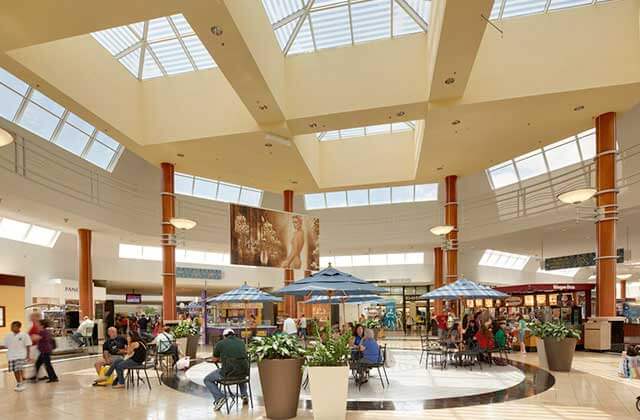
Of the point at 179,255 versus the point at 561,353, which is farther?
the point at 179,255

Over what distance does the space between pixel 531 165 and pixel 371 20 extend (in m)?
11.3

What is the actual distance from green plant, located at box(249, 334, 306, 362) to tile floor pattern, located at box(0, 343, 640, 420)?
2.87 feet

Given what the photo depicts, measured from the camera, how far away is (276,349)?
6.84 m

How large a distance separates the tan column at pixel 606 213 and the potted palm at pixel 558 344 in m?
2.84

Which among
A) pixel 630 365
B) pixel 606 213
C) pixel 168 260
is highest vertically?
pixel 606 213

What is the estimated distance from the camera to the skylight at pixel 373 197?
77.8ft

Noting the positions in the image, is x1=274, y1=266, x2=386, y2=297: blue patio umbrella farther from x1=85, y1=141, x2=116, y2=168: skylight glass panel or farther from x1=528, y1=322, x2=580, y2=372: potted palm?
x1=85, y1=141, x2=116, y2=168: skylight glass panel

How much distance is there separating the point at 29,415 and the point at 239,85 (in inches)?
290

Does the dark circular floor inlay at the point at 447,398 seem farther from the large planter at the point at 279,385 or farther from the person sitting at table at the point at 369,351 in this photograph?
the person sitting at table at the point at 369,351

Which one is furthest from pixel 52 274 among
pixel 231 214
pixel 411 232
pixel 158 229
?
pixel 411 232

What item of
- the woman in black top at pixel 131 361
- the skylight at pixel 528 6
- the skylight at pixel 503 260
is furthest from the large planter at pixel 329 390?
the skylight at pixel 503 260

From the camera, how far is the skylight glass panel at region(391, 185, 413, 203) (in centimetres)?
2386

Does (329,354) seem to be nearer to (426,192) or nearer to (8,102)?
(8,102)

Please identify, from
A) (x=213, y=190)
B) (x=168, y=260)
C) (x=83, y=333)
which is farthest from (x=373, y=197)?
(x=83, y=333)
